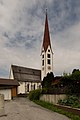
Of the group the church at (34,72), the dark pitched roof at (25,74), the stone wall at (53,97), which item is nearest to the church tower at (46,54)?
the church at (34,72)

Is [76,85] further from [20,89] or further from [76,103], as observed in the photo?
[20,89]

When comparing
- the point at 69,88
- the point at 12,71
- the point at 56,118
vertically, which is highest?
the point at 12,71

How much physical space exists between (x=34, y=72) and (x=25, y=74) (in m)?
4.58

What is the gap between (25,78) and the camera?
61594 millimetres

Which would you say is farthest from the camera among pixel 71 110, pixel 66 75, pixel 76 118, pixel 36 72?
pixel 36 72

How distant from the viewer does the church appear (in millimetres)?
59750

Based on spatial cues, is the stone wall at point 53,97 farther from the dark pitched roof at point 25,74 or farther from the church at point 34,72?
the dark pitched roof at point 25,74

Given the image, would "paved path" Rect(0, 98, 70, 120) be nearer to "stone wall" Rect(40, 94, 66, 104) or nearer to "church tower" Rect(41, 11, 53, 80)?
"stone wall" Rect(40, 94, 66, 104)

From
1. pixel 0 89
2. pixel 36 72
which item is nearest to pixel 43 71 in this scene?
pixel 36 72

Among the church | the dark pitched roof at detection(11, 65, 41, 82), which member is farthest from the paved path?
the dark pitched roof at detection(11, 65, 41, 82)

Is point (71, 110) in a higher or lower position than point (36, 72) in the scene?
lower

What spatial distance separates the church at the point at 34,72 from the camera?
5975 cm

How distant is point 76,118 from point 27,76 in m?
50.5

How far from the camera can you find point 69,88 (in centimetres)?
2217
